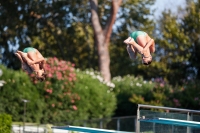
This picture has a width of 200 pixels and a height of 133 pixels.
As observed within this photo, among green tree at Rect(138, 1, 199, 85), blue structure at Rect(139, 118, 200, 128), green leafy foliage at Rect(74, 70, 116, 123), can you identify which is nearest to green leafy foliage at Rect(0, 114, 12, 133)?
blue structure at Rect(139, 118, 200, 128)

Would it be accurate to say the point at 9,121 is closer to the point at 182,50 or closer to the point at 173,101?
the point at 173,101

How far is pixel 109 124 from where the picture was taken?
1114 inches

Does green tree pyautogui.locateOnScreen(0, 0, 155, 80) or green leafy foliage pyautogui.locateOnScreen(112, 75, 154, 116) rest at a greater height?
green tree pyautogui.locateOnScreen(0, 0, 155, 80)

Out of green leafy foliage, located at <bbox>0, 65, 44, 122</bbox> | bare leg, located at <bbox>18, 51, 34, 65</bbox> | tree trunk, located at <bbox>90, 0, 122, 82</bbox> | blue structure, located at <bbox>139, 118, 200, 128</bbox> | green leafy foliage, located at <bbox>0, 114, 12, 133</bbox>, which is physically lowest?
blue structure, located at <bbox>139, 118, 200, 128</bbox>

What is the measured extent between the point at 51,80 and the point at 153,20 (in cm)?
1518

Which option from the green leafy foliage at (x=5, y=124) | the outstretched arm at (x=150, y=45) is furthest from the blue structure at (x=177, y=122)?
the green leafy foliage at (x=5, y=124)

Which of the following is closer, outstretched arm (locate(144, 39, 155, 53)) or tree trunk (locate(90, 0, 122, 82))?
outstretched arm (locate(144, 39, 155, 53))

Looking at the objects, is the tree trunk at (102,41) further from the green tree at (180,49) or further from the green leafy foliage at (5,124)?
the green leafy foliage at (5,124)

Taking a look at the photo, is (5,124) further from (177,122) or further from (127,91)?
(127,91)

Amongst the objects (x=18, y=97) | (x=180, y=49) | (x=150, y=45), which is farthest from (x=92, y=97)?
(x=150, y=45)

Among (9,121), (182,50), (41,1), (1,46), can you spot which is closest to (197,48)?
(182,50)

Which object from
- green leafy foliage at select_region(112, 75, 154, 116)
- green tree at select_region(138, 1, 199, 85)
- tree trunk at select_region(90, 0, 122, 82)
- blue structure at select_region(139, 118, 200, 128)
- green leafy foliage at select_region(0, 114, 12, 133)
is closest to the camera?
blue structure at select_region(139, 118, 200, 128)

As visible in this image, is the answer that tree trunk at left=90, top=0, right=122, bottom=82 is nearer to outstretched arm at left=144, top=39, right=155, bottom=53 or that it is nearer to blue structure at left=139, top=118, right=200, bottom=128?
blue structure at left=139, top=118, right=200, bottom=128

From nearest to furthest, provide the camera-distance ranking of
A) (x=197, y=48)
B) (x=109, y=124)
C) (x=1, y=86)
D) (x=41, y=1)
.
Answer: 1. (x=109, y=124)
2. (x=1, y=86)
3. (x=197, y=48)
4. (x=41, y=1)
